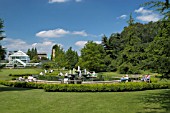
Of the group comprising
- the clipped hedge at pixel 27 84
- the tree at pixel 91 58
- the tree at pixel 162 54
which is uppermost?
the tree at pixel 91 58

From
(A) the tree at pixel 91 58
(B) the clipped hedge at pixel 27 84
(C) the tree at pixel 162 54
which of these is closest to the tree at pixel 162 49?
(C) the tree at pixel 162 54

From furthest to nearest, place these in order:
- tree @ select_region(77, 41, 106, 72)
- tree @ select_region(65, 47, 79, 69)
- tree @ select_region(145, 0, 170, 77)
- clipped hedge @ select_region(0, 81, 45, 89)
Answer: tree @ select_region(65, 47, 79, 69)
tree @ select_region(77, 41, 106, 72)
clipped hedge @ select_region(0, 81, 45, 89)
tree @ select_region(145, 0, 170, 77)

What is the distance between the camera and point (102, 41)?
7219 centimetres

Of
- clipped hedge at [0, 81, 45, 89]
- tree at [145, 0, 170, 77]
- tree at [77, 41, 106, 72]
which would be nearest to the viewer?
tree at [145, 0, 170, 77]

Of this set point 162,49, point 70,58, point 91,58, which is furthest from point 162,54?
point 70,58

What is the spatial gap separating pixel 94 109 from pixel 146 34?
56666 millimetres

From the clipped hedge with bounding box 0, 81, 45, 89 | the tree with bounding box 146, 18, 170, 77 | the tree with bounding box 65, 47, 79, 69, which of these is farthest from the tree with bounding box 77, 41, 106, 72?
the tree with bounding box 146, 18, 170, 77

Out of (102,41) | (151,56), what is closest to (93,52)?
(102,41)

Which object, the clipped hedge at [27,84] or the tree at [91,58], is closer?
the clipped hedge at [27,84]

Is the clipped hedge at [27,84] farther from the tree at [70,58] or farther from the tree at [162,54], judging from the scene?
the tree at [70,58]

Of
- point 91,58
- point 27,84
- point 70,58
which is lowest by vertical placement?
point 27,84

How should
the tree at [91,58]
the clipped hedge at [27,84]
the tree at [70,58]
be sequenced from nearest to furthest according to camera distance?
1. the clipped hedge at [27,84]
2. the tree at [91,58]
3. the tree at [70,58]

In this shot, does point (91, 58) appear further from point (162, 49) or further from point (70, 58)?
point (162, 49)

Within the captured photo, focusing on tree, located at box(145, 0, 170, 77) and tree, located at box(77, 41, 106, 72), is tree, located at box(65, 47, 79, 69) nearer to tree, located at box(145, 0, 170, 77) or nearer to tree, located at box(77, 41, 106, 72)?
tree, located at box(77, 41, 106, 72)
